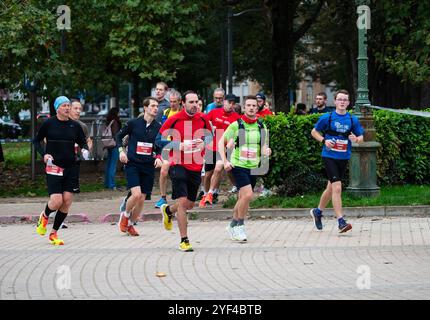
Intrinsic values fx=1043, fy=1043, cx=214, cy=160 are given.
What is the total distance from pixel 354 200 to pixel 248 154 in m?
4.10

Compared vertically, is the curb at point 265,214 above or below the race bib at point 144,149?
below

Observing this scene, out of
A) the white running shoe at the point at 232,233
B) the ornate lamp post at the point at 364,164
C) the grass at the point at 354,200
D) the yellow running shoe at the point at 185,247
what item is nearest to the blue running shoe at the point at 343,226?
the white running shoe at the point at 232,233

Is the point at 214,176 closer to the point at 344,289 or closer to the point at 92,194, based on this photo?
the point at 92,194

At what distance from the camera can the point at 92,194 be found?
2066 centimetres

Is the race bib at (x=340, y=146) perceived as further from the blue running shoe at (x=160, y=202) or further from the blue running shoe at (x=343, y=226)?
the blue running shoe at (x=160, y=202)

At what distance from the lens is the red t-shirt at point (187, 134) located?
12117 mm

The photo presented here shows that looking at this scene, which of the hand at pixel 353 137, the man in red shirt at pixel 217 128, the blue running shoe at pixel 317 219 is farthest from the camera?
the man in red shirt at pixel 217 128

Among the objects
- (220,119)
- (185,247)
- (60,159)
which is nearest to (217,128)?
(220,119)

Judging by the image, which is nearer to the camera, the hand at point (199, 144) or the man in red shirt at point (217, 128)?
the hand at point (199, 144)

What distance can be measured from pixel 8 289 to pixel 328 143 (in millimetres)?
5576

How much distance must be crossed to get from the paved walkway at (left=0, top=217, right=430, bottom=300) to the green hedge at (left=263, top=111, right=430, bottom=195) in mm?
2424

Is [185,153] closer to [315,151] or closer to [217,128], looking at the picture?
[217,128]

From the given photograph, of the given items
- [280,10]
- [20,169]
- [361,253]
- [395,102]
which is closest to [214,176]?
[361,253]

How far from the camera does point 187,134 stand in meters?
12.2
